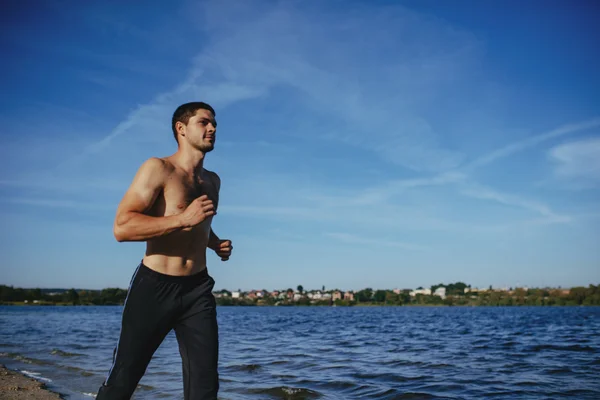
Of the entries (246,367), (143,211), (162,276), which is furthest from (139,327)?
(246,367)

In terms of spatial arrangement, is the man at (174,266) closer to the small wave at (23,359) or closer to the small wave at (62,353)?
the small wave at (23,359)

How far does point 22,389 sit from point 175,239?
610 centimetres

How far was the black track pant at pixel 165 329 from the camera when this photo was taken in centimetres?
359

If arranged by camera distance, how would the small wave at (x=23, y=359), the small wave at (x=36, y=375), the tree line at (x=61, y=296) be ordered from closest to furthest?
the small wave at (x=36, y=375)
the small wave at (x=23, y=359)
the tree line at (x=61, y=296)

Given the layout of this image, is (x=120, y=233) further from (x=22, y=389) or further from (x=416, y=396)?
(x=416, y=396)

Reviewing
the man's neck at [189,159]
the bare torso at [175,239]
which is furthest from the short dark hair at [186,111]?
the bare torso at [175,239]

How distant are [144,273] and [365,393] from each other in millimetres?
6779

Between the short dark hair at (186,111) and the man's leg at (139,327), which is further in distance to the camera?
the short dark hair at (186,111)

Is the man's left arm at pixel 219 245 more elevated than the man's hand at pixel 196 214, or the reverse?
the man's hand at pixel 196 214

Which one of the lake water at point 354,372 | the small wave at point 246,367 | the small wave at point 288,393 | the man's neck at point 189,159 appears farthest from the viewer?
the small wave at point 246,367

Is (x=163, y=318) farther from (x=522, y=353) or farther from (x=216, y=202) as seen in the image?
(x=522, y=353)

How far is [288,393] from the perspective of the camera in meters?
9.20

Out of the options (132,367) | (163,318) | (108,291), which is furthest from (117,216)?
(108,291)

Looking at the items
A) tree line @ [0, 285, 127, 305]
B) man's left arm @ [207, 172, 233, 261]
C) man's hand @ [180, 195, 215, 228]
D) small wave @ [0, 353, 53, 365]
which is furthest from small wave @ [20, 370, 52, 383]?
tree line @ [0, 285, 127, 305]
